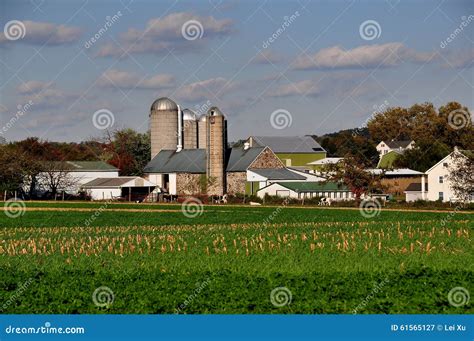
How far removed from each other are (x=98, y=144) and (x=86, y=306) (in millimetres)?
124247

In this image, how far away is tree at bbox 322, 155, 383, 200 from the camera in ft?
296

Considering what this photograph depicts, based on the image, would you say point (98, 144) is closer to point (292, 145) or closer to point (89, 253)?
point (292, 145)

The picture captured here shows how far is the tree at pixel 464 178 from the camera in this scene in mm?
78688

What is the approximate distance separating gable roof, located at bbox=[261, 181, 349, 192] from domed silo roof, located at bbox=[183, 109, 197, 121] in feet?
86.9

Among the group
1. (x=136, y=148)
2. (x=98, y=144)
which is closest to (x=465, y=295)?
(x=136, y=148)

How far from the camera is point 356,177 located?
90.9 meters

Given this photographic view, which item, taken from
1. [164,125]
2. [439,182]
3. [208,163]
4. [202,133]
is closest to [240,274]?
[439,182]

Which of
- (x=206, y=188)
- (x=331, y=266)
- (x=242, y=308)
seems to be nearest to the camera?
(x=242, y=308)

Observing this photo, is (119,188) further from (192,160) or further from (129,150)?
(129,150)

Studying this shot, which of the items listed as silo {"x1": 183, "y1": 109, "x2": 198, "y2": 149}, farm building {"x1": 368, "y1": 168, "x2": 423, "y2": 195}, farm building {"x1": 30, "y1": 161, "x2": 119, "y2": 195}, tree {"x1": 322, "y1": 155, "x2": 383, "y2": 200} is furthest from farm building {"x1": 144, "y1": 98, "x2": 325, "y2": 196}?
tree {"x1": 322, "y1": 155, "x2": 383, "y2": 200}

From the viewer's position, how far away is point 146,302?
18.6 meters

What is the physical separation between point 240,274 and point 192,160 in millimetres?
87652

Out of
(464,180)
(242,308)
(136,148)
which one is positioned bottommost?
(242,308)

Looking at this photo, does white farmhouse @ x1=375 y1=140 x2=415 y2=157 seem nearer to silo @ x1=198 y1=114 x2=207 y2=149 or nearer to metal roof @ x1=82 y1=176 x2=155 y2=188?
silo @ x1=198 y1=114 x2=207 y2=149
